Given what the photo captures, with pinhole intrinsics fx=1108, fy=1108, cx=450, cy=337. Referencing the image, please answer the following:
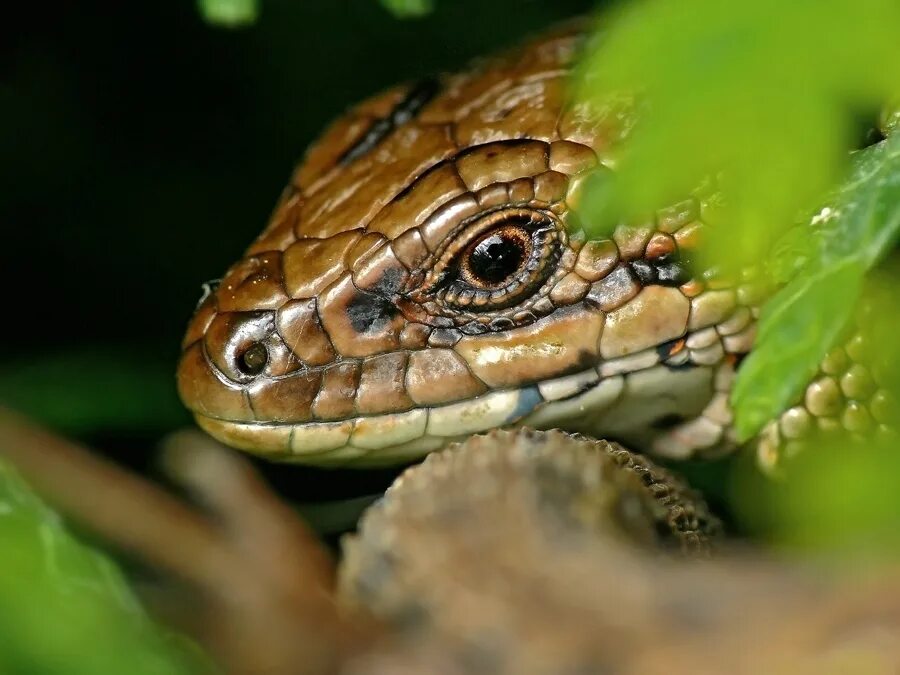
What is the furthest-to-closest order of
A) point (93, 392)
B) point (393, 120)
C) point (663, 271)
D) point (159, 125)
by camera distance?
point (159, 125), point (93, 392), point (393, 120), point (663, 271)

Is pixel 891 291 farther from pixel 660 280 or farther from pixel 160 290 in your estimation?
pixel 160 290

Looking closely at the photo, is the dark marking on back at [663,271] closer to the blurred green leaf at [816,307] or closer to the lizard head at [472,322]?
the lizard head at [472,322]

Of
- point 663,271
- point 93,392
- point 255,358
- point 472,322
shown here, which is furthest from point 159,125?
point 663,271

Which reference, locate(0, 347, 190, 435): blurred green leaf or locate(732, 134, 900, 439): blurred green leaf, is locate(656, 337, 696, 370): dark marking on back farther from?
locate(0, 347, 190, 435): blurred green leaf

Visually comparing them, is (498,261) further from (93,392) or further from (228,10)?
(93,392)

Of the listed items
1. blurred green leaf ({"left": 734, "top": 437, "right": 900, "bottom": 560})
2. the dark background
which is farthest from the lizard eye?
the dark background

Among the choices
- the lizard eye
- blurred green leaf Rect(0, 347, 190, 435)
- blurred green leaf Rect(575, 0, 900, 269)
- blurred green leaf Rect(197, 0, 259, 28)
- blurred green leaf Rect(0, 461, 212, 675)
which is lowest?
blurred green leaf Rect(0, 347, 190, 435)

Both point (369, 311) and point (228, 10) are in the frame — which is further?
point (369, 311)
